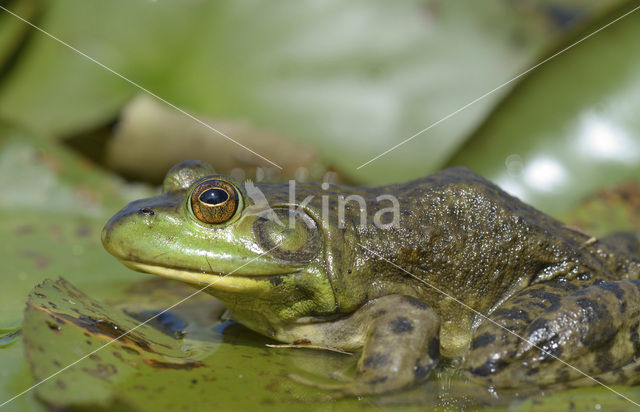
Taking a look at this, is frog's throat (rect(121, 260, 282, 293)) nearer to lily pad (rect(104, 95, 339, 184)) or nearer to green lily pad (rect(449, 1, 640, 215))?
lily pad (rect(104, 95, 339, 184))

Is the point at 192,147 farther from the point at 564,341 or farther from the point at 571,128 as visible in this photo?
the point at 564,341

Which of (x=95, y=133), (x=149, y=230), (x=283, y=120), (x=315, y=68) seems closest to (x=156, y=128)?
(x=95, y=133)

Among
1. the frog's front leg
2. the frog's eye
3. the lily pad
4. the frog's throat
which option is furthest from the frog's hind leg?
the lily pad

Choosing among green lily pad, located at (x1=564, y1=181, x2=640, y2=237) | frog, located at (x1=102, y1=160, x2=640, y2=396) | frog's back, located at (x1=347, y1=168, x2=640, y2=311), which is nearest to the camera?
frog, located at (x1=102, y1=160, x2=640, y2=396)

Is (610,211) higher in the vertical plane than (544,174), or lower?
lower

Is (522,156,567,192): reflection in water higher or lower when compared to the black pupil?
higher

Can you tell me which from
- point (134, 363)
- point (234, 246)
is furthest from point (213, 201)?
point (134, 363)

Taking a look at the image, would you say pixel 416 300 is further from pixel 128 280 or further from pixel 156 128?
pixel 156 128
